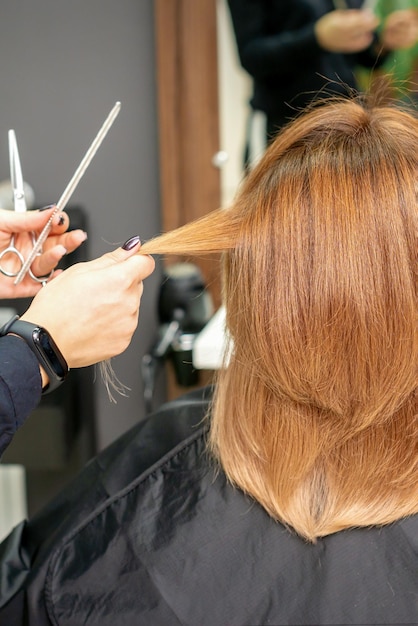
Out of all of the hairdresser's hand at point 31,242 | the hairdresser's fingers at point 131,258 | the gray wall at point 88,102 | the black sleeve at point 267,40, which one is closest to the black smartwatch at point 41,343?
the hairdresser's fingers at point 131,258

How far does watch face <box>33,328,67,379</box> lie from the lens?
2.89ft

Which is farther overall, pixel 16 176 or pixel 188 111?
pixel 188 111

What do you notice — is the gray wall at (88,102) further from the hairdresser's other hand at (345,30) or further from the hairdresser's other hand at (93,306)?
the hairdresser's other hand at (93,306)

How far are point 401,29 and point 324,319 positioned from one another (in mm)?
1293

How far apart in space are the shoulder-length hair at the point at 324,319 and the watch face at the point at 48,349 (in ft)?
0.68

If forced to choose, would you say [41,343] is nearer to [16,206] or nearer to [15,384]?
[15,384]

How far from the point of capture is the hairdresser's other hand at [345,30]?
188 centimetres

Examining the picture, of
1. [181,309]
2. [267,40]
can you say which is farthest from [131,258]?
[267,40]

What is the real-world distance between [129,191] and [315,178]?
154 cm

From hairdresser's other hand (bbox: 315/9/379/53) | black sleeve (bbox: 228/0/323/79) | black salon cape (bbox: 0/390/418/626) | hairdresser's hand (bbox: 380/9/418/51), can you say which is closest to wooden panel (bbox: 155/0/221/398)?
black sleeve (bbox: 228/0/323/79)

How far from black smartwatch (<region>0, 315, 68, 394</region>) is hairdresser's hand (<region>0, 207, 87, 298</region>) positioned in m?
0.26

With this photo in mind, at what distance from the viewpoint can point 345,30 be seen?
190cm

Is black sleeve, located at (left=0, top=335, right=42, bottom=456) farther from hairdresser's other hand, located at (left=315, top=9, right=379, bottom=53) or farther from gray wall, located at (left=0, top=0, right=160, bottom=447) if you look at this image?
gray wall, located at (left=0, top=0, right=160, bottom=447)

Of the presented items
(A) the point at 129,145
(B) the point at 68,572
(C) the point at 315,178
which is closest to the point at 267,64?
(A) the point at 129,145
